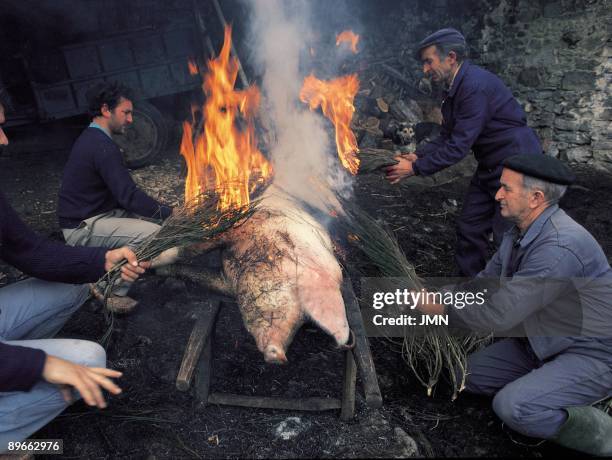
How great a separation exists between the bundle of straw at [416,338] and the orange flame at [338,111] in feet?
3.37

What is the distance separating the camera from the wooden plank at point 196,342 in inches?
100

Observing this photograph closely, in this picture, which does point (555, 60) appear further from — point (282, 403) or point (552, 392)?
point (282, 403)

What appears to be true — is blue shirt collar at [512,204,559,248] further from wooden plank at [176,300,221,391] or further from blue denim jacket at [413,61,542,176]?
wooden plank at [176,300,221,391]

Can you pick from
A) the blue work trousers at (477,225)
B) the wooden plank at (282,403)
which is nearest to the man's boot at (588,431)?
the wooden plank at (282,403)

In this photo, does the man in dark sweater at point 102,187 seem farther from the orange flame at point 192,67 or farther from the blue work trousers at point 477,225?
the orange flame at point 192,67

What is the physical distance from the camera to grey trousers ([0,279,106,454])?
2.29 m

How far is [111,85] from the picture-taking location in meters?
3.98

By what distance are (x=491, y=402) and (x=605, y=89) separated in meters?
5.91

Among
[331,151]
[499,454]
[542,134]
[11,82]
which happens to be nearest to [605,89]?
[542,134]

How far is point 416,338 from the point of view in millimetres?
3203

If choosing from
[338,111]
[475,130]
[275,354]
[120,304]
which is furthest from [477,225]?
[120,304]

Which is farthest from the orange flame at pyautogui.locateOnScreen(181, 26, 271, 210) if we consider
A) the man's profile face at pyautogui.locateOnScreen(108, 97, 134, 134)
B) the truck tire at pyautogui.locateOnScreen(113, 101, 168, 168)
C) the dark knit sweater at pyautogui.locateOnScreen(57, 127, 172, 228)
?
the truck tire at pyautogui.locateOnScreen(113, 101, 168, 168)

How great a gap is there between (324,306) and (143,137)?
602cm

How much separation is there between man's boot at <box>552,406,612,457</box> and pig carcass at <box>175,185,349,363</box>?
4.59 feet
